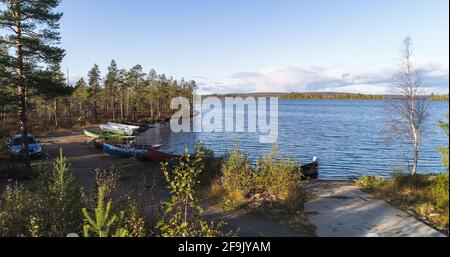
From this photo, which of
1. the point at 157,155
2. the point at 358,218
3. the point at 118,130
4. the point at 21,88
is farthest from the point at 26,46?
the point at 118,130

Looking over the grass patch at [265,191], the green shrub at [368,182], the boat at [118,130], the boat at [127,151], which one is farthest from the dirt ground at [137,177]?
the green shrub at [368,182]

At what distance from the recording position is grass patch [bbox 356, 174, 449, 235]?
401 inches

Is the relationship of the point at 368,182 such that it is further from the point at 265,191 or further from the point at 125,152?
the point at 125,152

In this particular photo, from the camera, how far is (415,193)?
41.5 ft

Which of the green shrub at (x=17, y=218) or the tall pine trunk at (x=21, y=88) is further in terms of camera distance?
the tall pine trunk at (x=21, y=88)

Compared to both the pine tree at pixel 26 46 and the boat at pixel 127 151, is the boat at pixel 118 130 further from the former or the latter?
the pine tree at pixel 26 46

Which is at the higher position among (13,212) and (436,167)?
(13,212)

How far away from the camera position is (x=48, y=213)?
809cm

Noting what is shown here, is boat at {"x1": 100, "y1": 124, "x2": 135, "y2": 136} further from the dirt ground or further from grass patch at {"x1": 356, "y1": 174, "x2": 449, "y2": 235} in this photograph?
grass patch at {"x1": 356, "y1": 174, "x2": 449, "y2": 235}

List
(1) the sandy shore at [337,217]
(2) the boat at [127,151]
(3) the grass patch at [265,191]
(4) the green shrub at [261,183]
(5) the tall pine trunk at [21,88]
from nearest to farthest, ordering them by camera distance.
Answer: (1) the sandy shore at [337,217] < (3) the grass patch at [265,191] < (4) the green shrub at [261,183] < (5) the tall pine trunk at [21,88] < (2) the boat at [127,151]

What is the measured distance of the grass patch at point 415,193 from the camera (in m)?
10.2
